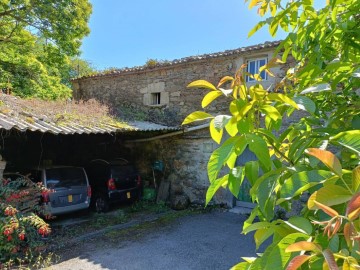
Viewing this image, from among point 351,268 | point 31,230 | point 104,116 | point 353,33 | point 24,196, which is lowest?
point 31,230

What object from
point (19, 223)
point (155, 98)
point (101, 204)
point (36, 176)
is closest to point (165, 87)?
Answer: point (155, 98)

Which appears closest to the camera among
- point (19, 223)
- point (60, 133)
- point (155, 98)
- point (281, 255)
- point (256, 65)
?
point (281, 255)

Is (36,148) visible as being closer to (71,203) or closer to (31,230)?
(71,203)

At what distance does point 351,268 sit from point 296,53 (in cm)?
118

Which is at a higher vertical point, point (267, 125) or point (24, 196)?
point (267, 125)

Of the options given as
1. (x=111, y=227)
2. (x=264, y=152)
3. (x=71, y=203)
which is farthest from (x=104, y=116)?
(x=264, y=152)

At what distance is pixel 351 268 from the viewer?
1.79ft

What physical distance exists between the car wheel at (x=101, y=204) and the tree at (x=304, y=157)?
26.6ft

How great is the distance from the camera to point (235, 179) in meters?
0.91

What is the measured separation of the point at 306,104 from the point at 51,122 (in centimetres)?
658

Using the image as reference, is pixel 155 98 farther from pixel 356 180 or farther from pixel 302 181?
pixel 356 180

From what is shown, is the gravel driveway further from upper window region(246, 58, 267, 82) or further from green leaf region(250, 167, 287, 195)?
green leaf region(250, 167, 287, 195)

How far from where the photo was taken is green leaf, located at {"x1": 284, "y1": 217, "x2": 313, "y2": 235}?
0.66 m

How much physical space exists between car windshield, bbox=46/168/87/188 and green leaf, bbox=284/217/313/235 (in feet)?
24.2
